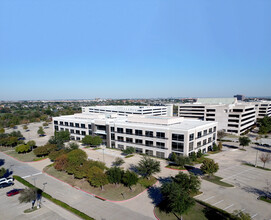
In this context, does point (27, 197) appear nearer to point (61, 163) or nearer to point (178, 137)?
point (61, 163)

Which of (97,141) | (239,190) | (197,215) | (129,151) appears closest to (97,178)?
(197,215)

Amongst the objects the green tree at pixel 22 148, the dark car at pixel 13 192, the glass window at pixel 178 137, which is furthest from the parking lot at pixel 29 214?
the glass window at pixel 178 137

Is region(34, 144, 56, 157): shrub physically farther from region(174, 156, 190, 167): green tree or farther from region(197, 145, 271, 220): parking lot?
region(197, 145, 271, 220): parking lot

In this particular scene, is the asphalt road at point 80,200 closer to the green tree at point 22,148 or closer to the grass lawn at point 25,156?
the grass lawn at point 25,156

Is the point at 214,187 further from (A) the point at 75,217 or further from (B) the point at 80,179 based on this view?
(B) the point at 80,179

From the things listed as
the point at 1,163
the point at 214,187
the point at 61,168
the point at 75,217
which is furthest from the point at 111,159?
the point at 1,163
